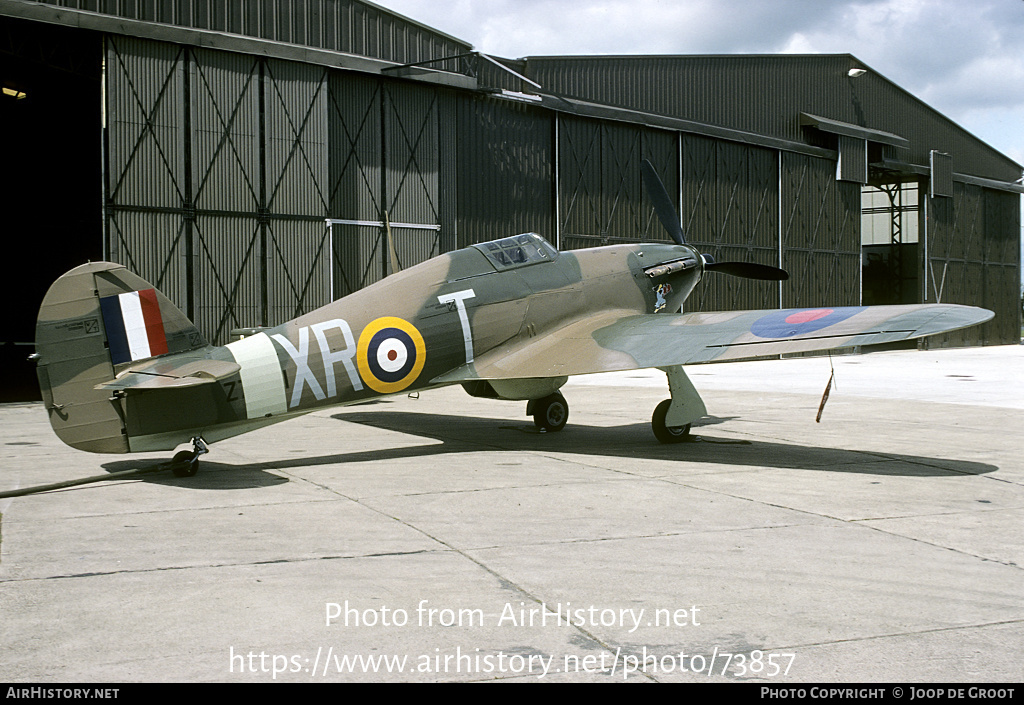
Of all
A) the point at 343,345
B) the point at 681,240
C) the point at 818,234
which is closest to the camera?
the point at 343,345

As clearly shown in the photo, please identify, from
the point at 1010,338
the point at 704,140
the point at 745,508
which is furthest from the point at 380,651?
the point at 1010,338

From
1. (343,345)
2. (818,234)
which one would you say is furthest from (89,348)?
(818,234)

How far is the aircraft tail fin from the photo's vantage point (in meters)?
8.38

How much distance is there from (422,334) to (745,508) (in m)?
4.87

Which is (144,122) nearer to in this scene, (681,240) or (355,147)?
(355,147)

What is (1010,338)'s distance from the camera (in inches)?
2076

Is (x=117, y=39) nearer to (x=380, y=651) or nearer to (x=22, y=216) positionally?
(x=22, y=216)

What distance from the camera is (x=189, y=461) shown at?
29.8 ft

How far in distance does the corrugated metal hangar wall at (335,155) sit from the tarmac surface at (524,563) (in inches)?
407

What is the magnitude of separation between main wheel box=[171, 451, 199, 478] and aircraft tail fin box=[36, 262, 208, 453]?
62cm

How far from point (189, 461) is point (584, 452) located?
16.1 ft

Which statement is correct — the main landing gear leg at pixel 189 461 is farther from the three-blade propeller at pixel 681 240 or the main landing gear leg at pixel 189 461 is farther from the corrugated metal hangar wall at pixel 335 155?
the corrugated metal hangar wall at pixel 335 155

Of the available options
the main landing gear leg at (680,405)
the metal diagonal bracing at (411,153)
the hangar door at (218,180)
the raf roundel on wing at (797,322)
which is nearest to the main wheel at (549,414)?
the main landing gear leg at (680,405)

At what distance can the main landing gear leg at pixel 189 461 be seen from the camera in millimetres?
9039
